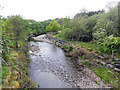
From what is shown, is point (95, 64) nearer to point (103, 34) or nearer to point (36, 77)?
point (103, 34)

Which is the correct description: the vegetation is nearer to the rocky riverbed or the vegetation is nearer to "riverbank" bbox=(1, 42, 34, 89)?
"riverbank" bbox=(1, 42, 34, 89)

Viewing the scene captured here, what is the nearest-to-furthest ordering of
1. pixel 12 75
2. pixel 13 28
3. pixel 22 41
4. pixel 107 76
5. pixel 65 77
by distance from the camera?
pixel 12 75, pixel 107 76, pixel 65 77, pixel 13 28, pixel 22 41

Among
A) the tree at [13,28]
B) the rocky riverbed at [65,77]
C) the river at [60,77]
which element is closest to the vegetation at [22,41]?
the tree at [13,28]

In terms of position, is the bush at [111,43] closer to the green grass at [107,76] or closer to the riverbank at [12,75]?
the green grass at [107,76]

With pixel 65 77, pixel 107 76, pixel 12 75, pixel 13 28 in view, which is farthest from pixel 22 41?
pixel 107 76

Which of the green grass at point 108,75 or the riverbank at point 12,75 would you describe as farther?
the green grass at point 108,75

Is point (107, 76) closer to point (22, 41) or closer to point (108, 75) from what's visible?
point (108, 75)

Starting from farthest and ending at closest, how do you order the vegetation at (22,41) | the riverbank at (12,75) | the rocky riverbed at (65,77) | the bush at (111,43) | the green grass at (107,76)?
the bush at (111,43) < the rocky riverbed at (65,77) < the green grass at (107,76) < the vegetation at (22,41) < the riverbank at (12,75)

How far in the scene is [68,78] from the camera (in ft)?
29.0

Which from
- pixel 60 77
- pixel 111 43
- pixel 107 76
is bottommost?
pixel 60 77

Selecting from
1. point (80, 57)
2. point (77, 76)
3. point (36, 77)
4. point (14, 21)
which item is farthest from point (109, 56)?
point (14, 21)

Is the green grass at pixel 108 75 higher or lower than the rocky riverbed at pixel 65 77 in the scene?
higher

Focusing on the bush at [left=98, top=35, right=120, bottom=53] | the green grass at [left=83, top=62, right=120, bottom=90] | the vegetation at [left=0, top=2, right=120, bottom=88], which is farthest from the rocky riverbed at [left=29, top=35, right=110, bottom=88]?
→ the bush at [left=98, top=35, right=120, bottom=53]

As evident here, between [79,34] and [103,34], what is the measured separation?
745cm
